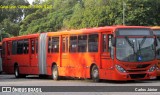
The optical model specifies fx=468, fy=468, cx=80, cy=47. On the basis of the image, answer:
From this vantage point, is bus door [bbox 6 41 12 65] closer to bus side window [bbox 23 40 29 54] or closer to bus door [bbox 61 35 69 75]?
bus side window [bbox 23 40 29 54]

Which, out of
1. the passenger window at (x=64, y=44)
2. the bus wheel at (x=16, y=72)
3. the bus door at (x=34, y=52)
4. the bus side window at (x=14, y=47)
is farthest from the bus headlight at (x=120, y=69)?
the bus side window at (x=14, y=47)

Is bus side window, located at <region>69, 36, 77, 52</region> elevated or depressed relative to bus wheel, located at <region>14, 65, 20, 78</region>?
elevated

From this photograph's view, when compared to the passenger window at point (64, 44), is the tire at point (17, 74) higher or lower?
lower

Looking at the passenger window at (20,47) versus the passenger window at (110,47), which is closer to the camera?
the passenger window at (110,47)

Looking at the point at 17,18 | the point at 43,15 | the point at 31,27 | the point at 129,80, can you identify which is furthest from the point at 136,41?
the point at 17,18

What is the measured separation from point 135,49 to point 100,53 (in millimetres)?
1649

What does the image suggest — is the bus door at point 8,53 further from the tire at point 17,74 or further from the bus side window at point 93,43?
the bus side window at point 93,43

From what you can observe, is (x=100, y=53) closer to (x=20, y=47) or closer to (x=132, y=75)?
(x=132, y=75)

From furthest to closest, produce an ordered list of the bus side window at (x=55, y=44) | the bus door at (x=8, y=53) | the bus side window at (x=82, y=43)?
the bus door at (x=8, y=53)
the bus side window at (x=55, y=44)
the bus side window at (x=82, y=43)

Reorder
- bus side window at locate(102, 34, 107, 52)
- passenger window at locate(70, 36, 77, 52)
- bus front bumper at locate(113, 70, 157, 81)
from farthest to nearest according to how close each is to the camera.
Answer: passenger window at locate(70, 36, 77, 52) → bus side window at locate(102, 34, 107, 52) → bus front bumper at locate(113, 70, 157, 81)

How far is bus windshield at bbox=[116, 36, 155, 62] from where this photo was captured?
20609mm

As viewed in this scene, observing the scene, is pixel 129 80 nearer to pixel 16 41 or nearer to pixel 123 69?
pixel 123 69

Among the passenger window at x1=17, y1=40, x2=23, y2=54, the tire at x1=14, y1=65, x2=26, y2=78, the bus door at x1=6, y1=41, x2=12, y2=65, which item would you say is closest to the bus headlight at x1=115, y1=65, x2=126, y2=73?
the passenger window at x1=17, y1=40, x2=23, y2=54

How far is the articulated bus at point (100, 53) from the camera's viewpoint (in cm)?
2061
